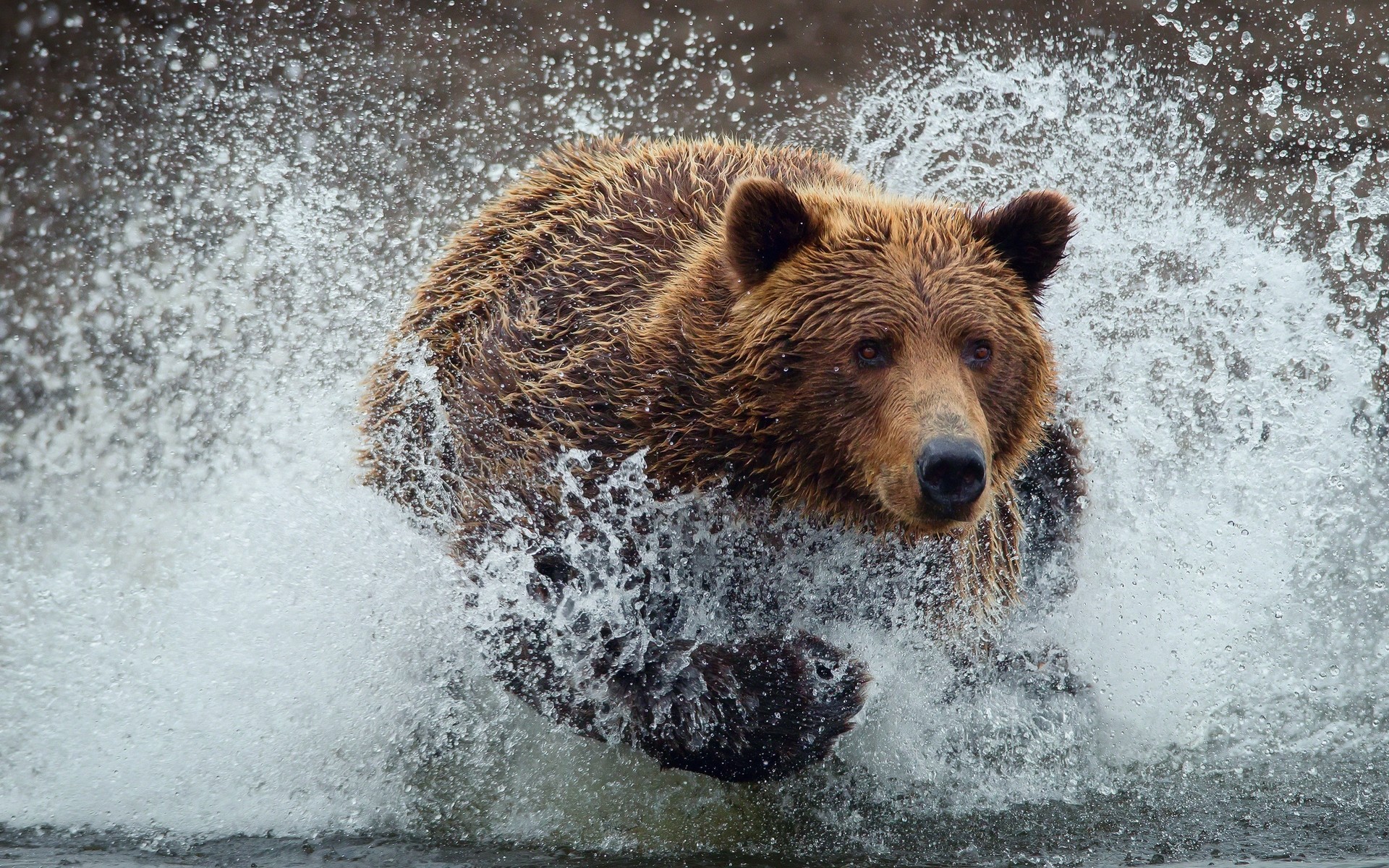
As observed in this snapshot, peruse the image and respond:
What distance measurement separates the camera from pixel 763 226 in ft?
13.4

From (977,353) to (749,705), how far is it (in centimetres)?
139

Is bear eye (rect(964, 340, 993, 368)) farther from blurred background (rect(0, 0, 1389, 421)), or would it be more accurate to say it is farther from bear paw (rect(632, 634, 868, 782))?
blurred background (rect(0, 0, 1389, 421))

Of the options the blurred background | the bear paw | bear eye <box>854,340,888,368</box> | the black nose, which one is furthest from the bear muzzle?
the blurred background

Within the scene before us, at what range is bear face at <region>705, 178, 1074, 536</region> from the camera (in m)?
3.79

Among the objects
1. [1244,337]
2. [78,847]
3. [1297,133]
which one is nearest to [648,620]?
[78,847]

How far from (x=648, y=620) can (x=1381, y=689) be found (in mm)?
3221

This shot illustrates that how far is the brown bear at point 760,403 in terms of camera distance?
12.8 ft

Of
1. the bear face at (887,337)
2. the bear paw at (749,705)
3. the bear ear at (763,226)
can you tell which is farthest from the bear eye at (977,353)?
the bear paw at (749,705)

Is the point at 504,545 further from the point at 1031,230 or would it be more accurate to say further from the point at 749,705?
the point at 1031,230

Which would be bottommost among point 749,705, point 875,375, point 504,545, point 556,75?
point 749,705

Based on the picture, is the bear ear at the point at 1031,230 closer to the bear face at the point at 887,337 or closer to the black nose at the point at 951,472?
the bear face at the point at 887,337

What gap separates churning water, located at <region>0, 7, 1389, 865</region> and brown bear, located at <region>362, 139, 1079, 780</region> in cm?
28

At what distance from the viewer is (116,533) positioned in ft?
22.3

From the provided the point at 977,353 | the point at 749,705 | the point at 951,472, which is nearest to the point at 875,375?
the point at 977,353
